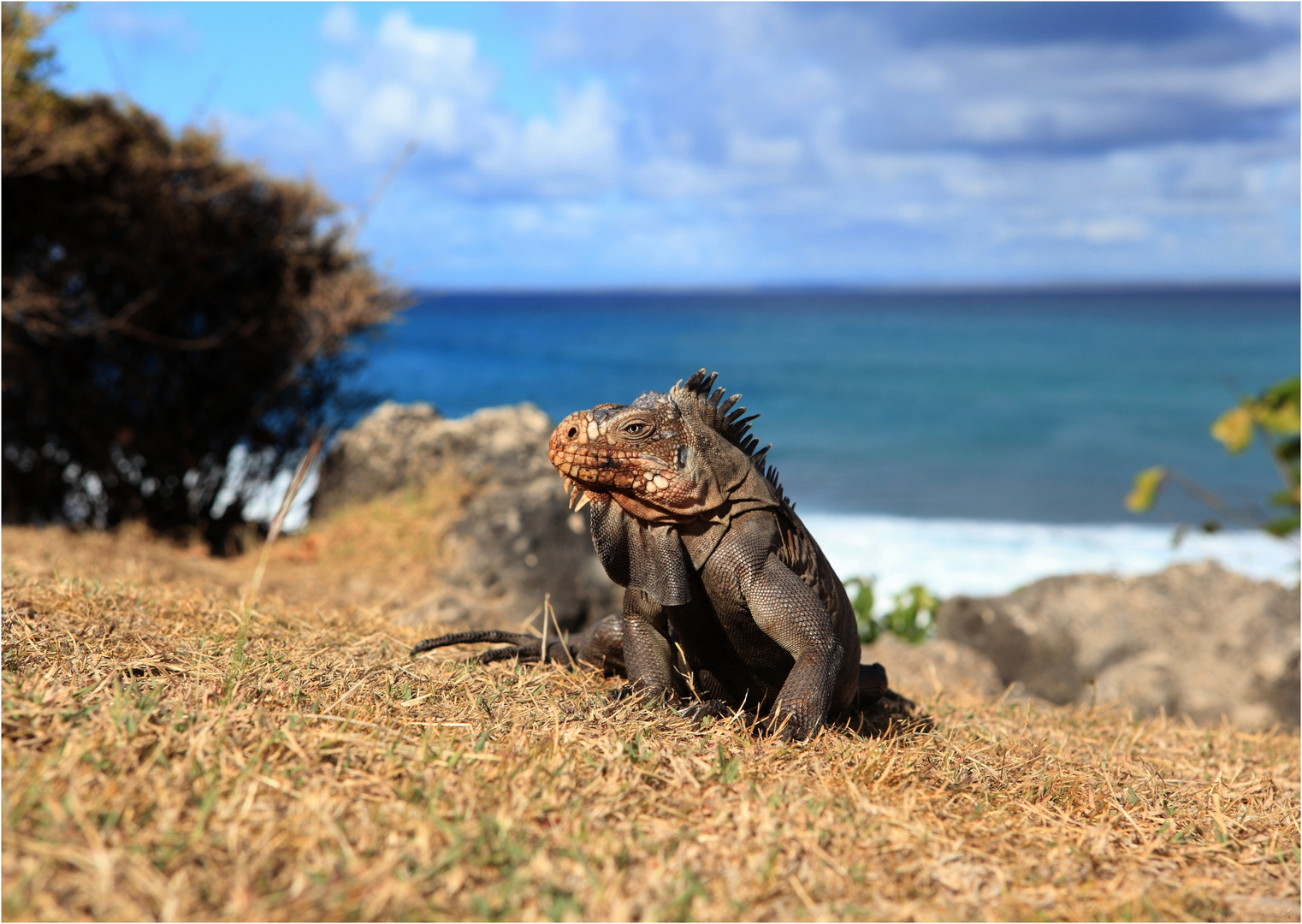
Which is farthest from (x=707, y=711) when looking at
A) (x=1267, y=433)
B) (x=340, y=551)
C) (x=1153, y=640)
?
(x=340, y=551)

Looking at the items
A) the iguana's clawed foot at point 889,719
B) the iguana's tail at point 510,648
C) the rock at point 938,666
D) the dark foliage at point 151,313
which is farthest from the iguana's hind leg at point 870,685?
the dark foliage at point 151,313

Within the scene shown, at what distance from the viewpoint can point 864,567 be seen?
14.0 metres

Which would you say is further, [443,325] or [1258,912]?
[443,325]

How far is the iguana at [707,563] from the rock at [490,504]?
273 centimetres

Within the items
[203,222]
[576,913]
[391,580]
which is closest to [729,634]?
[576,913]

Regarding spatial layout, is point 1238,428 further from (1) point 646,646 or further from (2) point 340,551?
(2) point 340,551

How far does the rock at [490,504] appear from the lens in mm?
8133

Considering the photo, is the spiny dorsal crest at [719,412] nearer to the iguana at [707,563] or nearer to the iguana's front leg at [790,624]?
the iguana at [707,563]

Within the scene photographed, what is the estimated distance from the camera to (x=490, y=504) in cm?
912

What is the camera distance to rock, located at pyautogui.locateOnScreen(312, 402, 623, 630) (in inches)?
320

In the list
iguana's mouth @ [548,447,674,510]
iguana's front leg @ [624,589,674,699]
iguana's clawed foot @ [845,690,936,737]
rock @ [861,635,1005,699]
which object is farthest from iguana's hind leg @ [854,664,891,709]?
rock @ [861,635,1005,699]

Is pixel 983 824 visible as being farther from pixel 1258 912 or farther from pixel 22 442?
pixel 22 442

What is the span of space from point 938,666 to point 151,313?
28.5 ft

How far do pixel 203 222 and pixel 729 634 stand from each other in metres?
9.26
